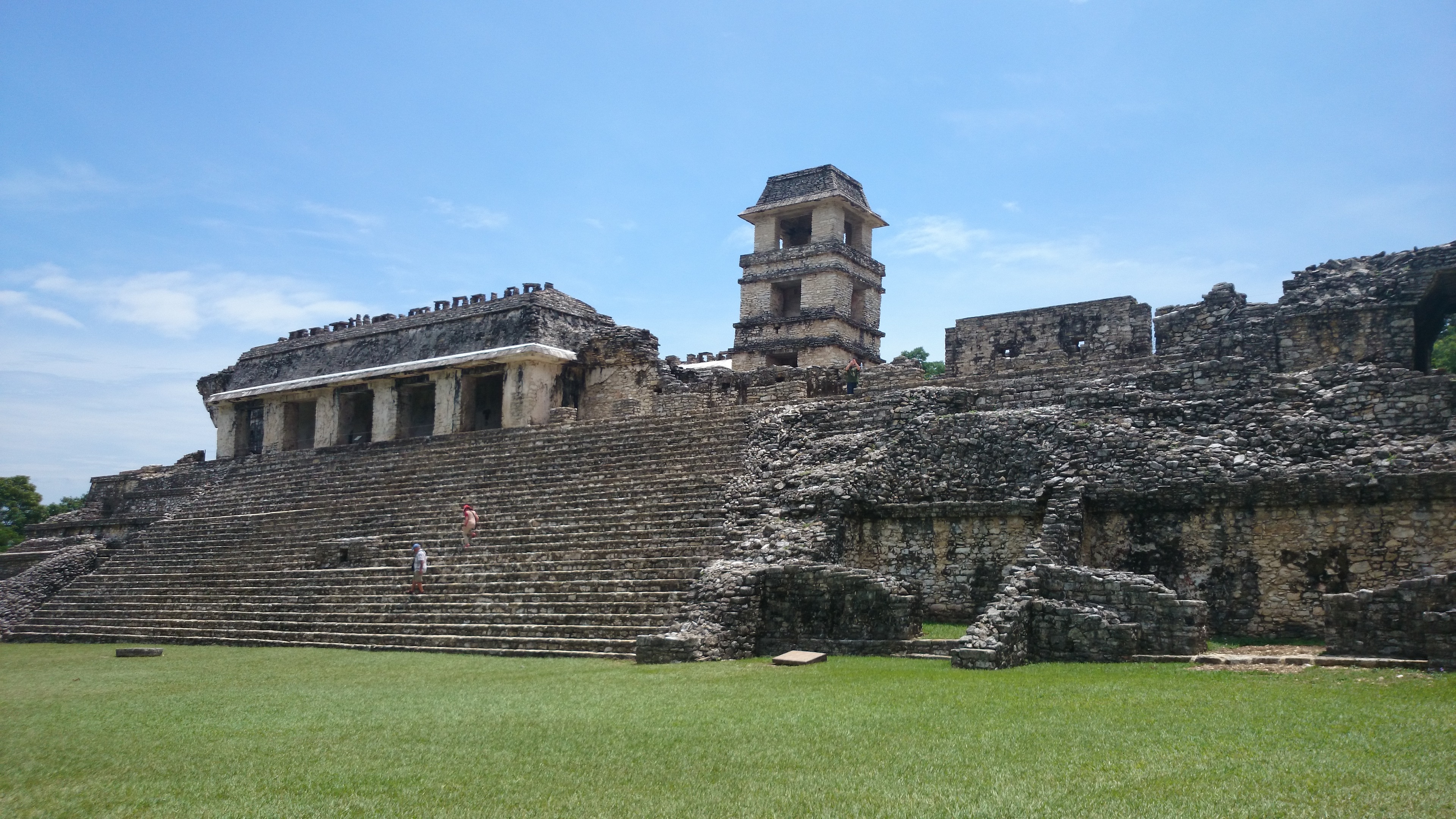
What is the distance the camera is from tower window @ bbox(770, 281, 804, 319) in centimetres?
3362

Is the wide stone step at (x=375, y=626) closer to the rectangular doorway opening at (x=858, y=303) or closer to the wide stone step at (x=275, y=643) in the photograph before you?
the wide stone step at (x=275, y=643)

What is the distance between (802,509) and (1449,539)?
7017mm

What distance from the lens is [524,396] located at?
2459cm

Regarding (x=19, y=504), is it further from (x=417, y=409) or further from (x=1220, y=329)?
(x=1220, y=329)

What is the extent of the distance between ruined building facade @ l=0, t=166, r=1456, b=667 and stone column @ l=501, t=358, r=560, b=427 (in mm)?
80

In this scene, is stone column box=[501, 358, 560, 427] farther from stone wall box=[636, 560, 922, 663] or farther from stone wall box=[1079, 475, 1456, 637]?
stone wall box=[1079, 475, 1456, 637]

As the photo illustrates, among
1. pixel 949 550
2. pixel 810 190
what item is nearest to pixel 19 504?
pixel 810 190

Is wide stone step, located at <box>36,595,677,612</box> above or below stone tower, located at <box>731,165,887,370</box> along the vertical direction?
below

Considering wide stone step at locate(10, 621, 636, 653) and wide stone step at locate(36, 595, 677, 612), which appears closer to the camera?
wide stone step at locate(10, 621, 636, 653)

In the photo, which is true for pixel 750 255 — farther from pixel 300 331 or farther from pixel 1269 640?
pixel 1269 640

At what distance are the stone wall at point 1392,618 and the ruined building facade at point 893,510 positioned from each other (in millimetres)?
24

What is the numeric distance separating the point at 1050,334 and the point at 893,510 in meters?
8.78

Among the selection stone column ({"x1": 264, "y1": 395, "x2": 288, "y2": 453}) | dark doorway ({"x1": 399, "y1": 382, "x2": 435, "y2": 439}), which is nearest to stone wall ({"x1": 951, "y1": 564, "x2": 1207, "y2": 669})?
dark doorway ({"x1": 399, "y1": 382, "x2": 435, "y2": 439})

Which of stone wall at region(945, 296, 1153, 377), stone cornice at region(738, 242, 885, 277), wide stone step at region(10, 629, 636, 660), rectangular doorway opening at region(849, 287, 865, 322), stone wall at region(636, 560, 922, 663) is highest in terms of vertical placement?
stone cornice at region(738, 242, 885, 277)
